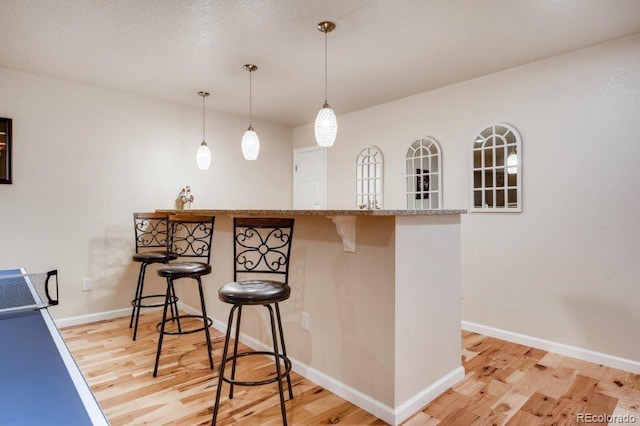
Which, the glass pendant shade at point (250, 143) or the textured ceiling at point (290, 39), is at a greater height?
the textured ceiling at point (290, 39)

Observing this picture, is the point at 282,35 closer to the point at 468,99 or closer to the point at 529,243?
the point at 468,99

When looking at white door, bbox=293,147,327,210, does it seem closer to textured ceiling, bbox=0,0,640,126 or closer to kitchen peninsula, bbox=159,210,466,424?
textured ceiling, bbox=0,0,640,126

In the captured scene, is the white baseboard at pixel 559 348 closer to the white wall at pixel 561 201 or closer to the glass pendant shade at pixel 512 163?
the white wall at pixel 561 201

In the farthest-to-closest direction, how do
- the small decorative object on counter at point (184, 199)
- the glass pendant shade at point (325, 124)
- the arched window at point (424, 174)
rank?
the small decorative object on counter at point (184, 199), the arched window at point (424, 174), the glass pendant shade at point (325, 124)

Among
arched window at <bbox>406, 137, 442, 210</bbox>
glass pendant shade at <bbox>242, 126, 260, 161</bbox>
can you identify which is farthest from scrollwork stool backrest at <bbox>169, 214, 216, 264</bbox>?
arched window at <bbox>406, 137, 442, 210</bbox>

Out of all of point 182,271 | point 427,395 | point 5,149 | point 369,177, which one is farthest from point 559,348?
Answer: point 5,149

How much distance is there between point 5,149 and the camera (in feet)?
10.0

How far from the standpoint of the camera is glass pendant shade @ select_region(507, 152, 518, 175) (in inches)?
120

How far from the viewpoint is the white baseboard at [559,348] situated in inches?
98.3

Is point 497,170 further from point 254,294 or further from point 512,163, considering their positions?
point 254,294

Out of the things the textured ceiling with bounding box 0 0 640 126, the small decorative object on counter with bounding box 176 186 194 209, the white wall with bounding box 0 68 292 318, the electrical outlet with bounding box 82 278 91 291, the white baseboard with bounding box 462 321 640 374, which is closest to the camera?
the textured ceiling with bounding box 0 0 640 126

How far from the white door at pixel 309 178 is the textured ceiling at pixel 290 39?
142 cm

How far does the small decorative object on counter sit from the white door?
63.6 inches

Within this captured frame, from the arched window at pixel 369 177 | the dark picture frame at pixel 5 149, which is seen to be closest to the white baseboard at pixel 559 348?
the arched window at pixel 369 177
